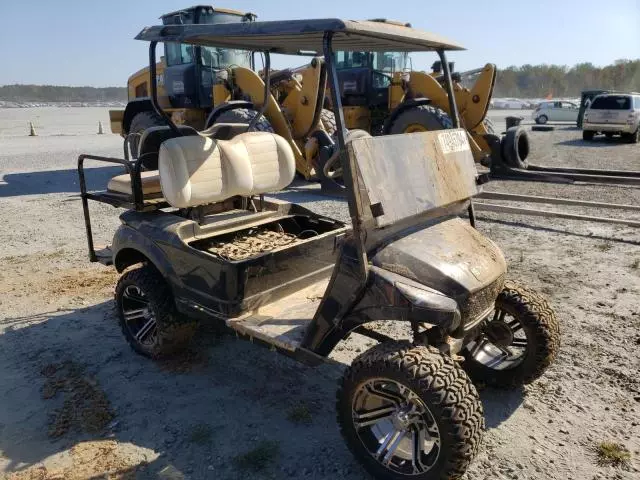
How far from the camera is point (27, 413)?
340cm

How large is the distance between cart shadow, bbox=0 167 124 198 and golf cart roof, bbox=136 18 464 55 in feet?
25.2

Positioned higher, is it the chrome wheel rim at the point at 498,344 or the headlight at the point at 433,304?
the headlight at the point at 433,304

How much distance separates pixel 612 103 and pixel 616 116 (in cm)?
48

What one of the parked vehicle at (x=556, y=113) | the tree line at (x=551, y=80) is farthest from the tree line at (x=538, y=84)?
the parked vehicle at (x=556, y=113)

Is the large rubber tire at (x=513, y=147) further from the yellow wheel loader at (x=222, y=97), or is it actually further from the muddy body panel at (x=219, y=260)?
the muddy body panel at (x=219, y=260)

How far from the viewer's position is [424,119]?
1026 centimetres

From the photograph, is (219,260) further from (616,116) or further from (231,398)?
(616,116)

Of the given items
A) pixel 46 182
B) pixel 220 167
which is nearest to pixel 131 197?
pixel 220 167

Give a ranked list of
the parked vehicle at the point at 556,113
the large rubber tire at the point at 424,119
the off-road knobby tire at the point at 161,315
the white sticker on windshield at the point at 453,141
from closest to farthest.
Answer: the white sticker on windshield at the point at 453,141
the off-road knobby tire at the point at 161,315
the large rubber tire at the point at 424,119
the parked vehicle at the point at 556,113

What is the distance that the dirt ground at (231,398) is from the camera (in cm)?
295

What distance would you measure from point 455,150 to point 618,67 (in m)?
66.6

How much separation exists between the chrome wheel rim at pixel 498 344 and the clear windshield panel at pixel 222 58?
31.0 feet

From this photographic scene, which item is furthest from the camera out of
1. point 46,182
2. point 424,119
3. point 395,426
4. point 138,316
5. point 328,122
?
point 46,182

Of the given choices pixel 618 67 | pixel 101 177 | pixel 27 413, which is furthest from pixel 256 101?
pixel 618 67
